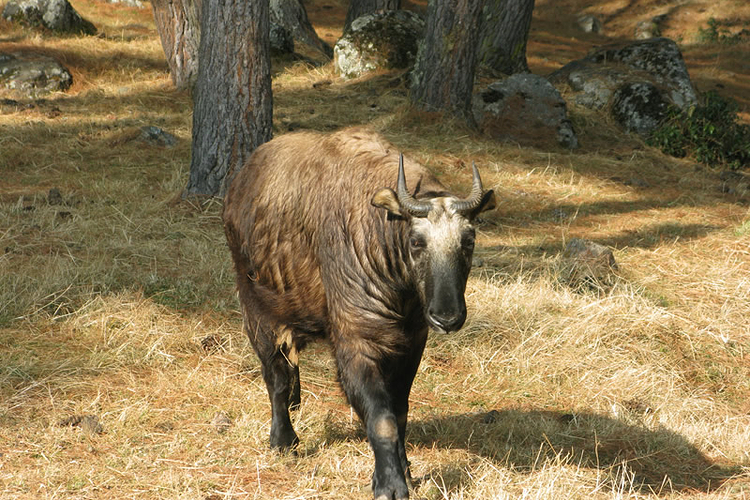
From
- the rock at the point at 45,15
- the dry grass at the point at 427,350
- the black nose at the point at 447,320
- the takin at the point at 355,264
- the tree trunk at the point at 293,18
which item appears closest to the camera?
the black nose at the point at 447,320

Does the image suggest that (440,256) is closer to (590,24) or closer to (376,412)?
(376,412)

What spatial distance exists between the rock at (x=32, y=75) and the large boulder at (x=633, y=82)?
8.51 meters

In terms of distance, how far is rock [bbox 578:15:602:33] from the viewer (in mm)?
26953

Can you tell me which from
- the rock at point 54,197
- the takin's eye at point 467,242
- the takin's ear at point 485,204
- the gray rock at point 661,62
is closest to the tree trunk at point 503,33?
the gray rock at point 661,62

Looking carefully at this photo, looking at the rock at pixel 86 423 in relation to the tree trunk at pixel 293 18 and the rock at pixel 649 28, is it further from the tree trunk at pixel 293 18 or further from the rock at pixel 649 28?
the rock at pixel 649 28

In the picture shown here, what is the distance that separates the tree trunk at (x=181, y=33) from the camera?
1258 centimetres

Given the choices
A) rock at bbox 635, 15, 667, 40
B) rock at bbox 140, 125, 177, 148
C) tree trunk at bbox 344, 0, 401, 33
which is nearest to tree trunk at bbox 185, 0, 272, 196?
rock at bbox 140, 125, 177, 148

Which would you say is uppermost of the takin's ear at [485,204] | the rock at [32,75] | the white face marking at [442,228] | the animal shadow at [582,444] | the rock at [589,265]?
the takin's ear at [485,204]

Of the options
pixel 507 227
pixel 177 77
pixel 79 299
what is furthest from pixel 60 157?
pixel 507 227

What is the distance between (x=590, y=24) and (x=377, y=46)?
1544 centimetres

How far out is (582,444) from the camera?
16.4ft

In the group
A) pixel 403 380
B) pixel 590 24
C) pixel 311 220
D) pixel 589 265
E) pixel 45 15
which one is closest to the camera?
pixel 403 380

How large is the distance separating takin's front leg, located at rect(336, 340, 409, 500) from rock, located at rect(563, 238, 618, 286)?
3707 mm

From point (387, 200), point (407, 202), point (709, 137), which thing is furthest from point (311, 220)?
point (709, 137)
